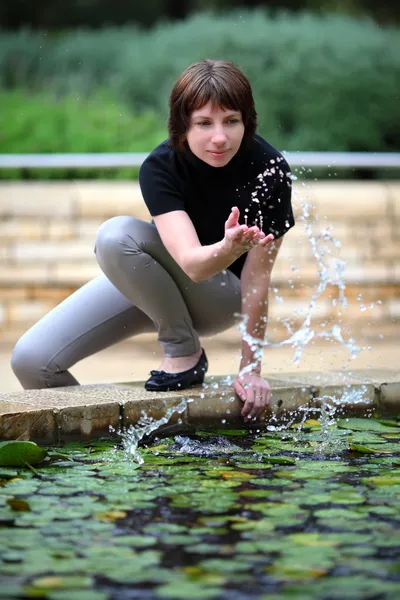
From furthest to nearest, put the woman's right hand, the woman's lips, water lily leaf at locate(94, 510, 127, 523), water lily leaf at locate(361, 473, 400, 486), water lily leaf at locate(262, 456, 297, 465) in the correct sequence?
the woman's lips < water lily leaf at locate(262, 456, 297, 465) < the woman's right hand < water lily leaf at locate(361, 473, 400, 486) < water lily leaf at locate(94, 510, 127, 523)

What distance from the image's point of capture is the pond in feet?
6.31

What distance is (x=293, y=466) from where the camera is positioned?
2828mm

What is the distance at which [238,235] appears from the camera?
9.05 feet

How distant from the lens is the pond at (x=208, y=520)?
6.31ft

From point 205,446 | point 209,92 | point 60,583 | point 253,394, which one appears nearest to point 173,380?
point 253,394

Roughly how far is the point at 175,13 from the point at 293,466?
8837 millimetres

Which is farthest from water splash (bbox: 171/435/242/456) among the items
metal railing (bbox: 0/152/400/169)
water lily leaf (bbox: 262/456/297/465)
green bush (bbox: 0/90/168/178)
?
green bush (bbox: 0/90/168/178)

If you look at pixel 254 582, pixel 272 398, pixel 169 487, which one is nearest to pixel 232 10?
pixel 272 398

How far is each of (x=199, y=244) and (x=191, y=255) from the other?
0.05 m

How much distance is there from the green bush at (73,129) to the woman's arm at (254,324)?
4.64 metres

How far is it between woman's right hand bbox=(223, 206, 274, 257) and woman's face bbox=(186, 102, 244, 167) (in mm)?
381

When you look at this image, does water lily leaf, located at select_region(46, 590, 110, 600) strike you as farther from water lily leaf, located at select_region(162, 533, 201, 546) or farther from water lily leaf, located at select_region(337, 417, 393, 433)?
water lily leaf, located at select_region(337, 417, 393, 433)

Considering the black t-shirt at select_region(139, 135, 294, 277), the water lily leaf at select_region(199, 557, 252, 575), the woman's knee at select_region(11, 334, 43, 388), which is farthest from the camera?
the woman's knee at select_region(11, 334, 43, 388)

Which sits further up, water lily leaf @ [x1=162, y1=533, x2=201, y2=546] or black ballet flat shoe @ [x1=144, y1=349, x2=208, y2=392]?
black ballet flat shoe @ [x1=144, y1=349, x2=208, y2=392]
